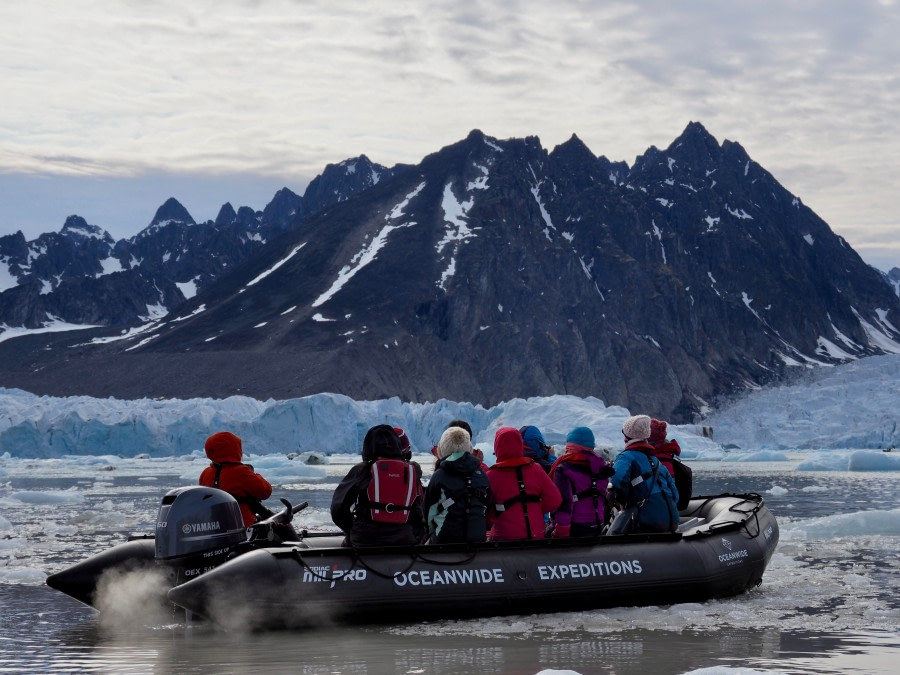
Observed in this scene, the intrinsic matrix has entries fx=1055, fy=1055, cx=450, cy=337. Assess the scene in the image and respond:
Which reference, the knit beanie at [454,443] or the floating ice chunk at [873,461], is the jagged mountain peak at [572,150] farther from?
the knit beanie at [454,443]

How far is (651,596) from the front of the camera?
33.4 feet

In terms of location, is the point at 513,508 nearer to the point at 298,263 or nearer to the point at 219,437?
the point at 219,437

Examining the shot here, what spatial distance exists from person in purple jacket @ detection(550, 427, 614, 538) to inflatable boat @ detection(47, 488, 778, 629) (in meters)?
0.32

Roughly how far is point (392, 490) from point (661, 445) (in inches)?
139

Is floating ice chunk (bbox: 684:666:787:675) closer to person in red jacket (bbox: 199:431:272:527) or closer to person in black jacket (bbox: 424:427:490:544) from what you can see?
person in black jacket (bbox: 424:427:490:544)

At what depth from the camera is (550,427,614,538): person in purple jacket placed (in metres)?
10.4

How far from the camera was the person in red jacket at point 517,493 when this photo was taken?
393 inches

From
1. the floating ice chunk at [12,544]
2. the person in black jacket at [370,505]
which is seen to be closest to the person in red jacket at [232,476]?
the person in black jacket at [370,505]

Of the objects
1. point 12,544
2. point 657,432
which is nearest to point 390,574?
point 657,432

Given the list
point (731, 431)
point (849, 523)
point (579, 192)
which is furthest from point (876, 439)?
point (579, 192)

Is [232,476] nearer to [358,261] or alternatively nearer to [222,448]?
[222,448]

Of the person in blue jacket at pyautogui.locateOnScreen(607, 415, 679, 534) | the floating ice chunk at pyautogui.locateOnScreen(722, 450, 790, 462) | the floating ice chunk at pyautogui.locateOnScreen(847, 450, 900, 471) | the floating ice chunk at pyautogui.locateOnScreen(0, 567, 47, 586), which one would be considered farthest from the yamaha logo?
the floating ice chunk at pyautogui.locateOnScreen(722, 450, 790, 462)

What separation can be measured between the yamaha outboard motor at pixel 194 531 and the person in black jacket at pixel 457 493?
1912 millimetres

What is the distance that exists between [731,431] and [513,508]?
286 ft
